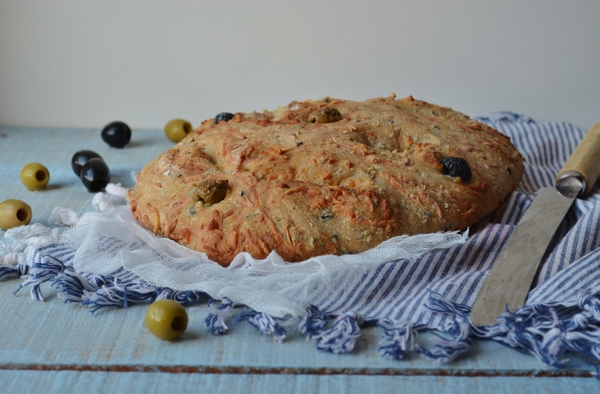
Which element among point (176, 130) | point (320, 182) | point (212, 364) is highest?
point (320, 182)

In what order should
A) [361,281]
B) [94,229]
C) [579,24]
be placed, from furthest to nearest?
[579,24], [94,229], [361,281]

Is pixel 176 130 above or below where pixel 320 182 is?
below

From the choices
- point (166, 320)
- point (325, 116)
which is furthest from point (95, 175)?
point (166, 320)

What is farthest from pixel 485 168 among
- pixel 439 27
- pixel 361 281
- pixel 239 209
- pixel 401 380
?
pixel 439 27

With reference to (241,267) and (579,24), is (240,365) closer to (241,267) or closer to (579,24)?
(241,267)

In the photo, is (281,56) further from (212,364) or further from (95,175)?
(212,364)

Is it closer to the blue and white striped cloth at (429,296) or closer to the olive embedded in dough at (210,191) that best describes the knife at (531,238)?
the blue and white striped cloth at (429,296)

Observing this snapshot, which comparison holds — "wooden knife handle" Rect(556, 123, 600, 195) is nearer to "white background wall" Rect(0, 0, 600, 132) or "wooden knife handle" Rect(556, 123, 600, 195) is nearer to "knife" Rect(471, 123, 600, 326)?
"knife" Rect(471, 123, 600, 326)

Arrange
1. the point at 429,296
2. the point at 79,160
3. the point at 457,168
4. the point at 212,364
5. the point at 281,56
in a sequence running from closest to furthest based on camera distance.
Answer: the point at 212,364 < the point at 429,296 < the point at 457,168 < the point at 79,160 < the point at 281,56
